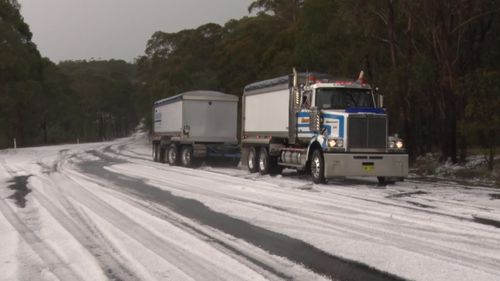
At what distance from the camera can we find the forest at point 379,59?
22.7 metres

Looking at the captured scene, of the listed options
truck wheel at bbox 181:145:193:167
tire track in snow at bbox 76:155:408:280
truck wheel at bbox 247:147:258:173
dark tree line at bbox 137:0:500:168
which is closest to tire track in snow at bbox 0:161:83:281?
tire track in snow at bbox 76:155:408:280

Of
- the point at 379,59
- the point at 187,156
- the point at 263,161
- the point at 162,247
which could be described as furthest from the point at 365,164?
the point at 379,59

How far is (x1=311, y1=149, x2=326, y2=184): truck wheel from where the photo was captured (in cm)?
1614

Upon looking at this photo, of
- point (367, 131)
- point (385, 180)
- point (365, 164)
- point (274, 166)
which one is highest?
point (367, 131)

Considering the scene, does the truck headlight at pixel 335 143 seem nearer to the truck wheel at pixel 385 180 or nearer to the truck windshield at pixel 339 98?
the truck windshield at pixel 339 98

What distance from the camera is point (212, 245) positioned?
26.0 feet

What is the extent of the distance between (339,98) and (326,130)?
1193 millimetres

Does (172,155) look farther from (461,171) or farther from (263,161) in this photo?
(461,171)

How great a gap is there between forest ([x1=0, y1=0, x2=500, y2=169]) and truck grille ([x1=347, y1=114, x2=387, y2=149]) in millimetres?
5450

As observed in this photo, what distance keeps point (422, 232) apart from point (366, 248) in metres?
1.53

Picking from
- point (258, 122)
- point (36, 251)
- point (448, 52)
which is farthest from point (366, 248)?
point (448, 52)

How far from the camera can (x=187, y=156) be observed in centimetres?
2573

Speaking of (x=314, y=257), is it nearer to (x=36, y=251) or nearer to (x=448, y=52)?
(x=36, y=251)

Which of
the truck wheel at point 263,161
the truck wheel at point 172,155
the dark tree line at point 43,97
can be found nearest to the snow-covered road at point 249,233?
the truck wheel at point 263,161
